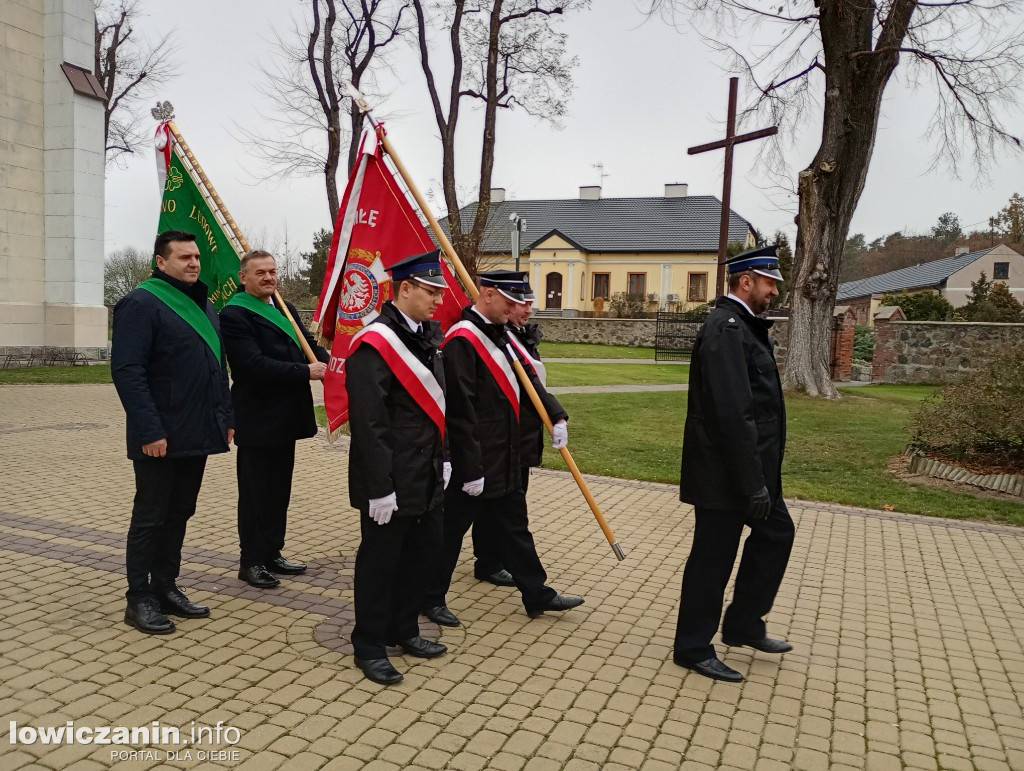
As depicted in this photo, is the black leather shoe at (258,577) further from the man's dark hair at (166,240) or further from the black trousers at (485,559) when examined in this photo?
the man's dark hair at (166,240)

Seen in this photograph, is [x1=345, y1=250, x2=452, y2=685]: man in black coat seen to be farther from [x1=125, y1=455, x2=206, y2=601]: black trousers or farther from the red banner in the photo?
the red banner

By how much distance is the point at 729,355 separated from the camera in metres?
3.93

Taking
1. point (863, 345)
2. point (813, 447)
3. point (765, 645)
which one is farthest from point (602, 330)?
point (765, 645)

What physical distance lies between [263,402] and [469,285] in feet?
4.94

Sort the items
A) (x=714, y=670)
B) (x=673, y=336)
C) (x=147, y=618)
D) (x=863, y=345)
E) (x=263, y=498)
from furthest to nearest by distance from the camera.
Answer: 1. (x=673, y=336)
2. (x=863, y=345)
3. (x=263, y=498)
4. (x=147, y=618)
5. (x=714, y=670)

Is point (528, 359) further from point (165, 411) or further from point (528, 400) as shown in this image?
point (165, 411)

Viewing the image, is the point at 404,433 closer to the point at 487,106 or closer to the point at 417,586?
the point at 417,586

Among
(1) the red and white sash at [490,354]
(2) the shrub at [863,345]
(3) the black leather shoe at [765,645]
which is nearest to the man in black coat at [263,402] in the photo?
(1) the red and white sash at [490,354]

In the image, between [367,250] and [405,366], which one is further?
[367,250]

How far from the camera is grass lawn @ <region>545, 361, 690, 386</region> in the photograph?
19.8 meters

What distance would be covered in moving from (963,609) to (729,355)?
2.90 meters

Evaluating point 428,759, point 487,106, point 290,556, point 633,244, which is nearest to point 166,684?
point 428,759

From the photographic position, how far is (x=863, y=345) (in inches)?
1135

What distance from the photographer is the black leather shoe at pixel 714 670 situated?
162 inches
